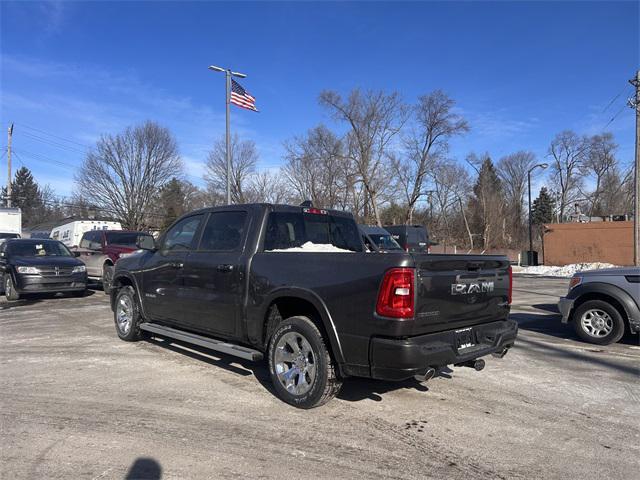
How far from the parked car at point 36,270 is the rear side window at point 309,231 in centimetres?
926

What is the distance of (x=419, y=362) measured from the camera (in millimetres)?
3742

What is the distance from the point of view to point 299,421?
4.15m

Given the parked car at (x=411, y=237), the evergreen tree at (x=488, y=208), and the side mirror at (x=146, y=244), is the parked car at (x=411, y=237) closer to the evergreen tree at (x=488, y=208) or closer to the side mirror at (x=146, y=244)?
the side mirror at (x=146, y=244)

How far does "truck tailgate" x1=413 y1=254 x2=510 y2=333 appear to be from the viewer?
386 centimetres

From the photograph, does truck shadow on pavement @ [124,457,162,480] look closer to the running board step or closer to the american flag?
the running board step

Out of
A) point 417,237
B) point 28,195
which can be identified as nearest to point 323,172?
point 417,237

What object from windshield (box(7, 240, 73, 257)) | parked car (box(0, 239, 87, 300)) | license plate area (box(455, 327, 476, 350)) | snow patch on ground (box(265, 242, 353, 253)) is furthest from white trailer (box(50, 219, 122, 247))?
license plate area (box(455, 327, 476, 350))

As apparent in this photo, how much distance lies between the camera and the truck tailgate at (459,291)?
3.86 metres

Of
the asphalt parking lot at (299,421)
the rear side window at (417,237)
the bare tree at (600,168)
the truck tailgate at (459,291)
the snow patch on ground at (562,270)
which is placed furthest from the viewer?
the bare tree at (600,168)

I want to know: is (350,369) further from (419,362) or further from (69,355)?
(69,355)

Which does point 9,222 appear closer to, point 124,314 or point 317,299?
point 124,314

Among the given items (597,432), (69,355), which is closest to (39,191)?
(69,355)

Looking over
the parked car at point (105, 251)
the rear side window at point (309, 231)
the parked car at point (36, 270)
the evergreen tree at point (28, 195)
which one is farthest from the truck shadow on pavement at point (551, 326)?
the evergreen tree at point (28, 195)

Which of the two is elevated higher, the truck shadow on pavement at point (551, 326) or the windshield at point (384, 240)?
the windshield at point (384, 240)
